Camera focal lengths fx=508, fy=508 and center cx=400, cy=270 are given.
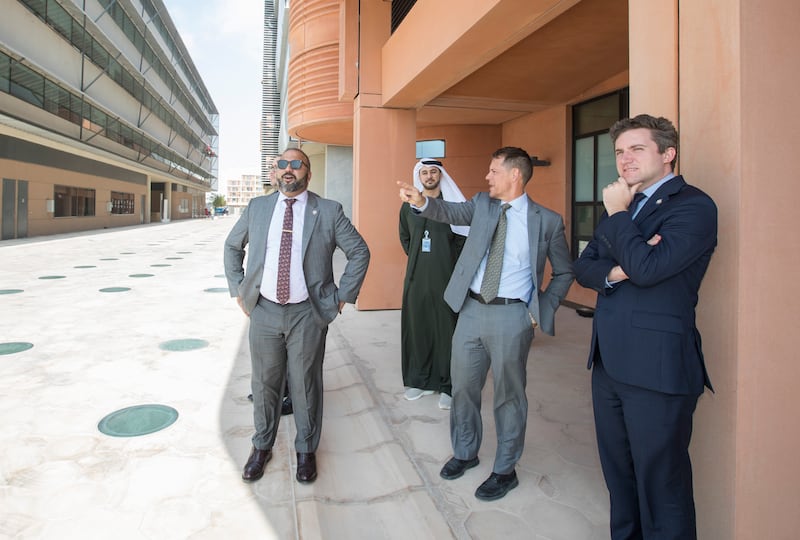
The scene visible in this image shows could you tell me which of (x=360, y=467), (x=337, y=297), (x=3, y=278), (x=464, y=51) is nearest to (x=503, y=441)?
(x=360, y=467)

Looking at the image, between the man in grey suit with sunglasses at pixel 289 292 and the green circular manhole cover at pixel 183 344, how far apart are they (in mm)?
2875

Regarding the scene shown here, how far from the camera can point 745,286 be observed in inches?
73.9

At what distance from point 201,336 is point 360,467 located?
366 centimetres

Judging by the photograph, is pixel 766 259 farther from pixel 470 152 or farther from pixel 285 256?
pixel 470 152

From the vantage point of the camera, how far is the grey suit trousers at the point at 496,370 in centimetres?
273

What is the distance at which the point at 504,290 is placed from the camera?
109 inches

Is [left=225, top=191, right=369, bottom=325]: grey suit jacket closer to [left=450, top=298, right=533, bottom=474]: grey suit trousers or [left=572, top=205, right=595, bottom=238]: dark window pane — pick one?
[left=450, top=298, right=533, bottom=474]: grey suit trousers

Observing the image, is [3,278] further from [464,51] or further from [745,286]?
[745,286]

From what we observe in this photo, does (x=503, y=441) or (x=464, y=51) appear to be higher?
(x=464, y=51)

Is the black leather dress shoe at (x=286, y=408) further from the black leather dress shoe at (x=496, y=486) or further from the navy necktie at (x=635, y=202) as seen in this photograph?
the navy necktie at (x=635, y=202)

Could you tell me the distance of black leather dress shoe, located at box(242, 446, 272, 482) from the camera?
2.85 metres

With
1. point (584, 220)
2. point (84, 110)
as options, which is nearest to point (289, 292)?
point (584, 220)

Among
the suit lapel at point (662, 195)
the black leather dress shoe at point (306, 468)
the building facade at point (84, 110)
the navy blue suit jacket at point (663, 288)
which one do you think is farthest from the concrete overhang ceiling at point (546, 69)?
the building facade at point (84, 110)

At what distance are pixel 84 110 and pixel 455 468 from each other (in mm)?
28388
